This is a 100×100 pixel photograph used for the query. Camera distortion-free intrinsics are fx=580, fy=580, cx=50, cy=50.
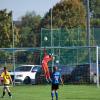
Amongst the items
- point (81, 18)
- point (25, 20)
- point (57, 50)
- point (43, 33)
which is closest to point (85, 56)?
point (57, 50)

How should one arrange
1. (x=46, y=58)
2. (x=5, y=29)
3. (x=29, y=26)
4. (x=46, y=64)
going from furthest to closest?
(x=29, y=26) < (x=5, y=29) < (x=46, y=64) < (x=46, y=58)

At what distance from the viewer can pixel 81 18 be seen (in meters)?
84.9

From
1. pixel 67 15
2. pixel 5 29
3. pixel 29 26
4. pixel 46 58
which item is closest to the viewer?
pixel 46 58

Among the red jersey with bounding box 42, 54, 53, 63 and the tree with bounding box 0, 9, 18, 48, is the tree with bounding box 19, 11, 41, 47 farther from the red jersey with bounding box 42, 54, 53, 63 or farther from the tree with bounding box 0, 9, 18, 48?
the red jersey with bounding box 42, 54, 53, 63

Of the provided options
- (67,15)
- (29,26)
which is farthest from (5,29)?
(29,26)

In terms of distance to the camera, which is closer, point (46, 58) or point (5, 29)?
point (46, 58)

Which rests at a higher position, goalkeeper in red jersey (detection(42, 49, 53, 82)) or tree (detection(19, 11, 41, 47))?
tree (detection(19, 11, 41, 47))

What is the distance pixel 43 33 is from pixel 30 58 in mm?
2714

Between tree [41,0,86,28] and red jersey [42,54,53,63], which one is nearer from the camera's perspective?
red jersey [42,54,53,63]

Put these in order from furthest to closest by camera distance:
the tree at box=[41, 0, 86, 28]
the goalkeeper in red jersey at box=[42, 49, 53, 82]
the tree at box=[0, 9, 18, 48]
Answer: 1. the tree at box=[41, 0, 86, 28]
2. the tree at box=[0, 9, 18, 48]
3. the goalkeeper in red jersey at box=[42, 49, 53, 82]

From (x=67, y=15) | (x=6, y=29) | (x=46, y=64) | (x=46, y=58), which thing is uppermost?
(x=67, y=15)

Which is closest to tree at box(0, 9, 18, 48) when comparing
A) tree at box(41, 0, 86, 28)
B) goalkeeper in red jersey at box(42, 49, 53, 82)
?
tree at box(41, 0, 86, 28)

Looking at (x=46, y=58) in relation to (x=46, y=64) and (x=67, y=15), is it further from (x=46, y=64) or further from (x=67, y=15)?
(x=67, y=15)

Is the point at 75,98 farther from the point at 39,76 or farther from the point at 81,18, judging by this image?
the point at 81,18
